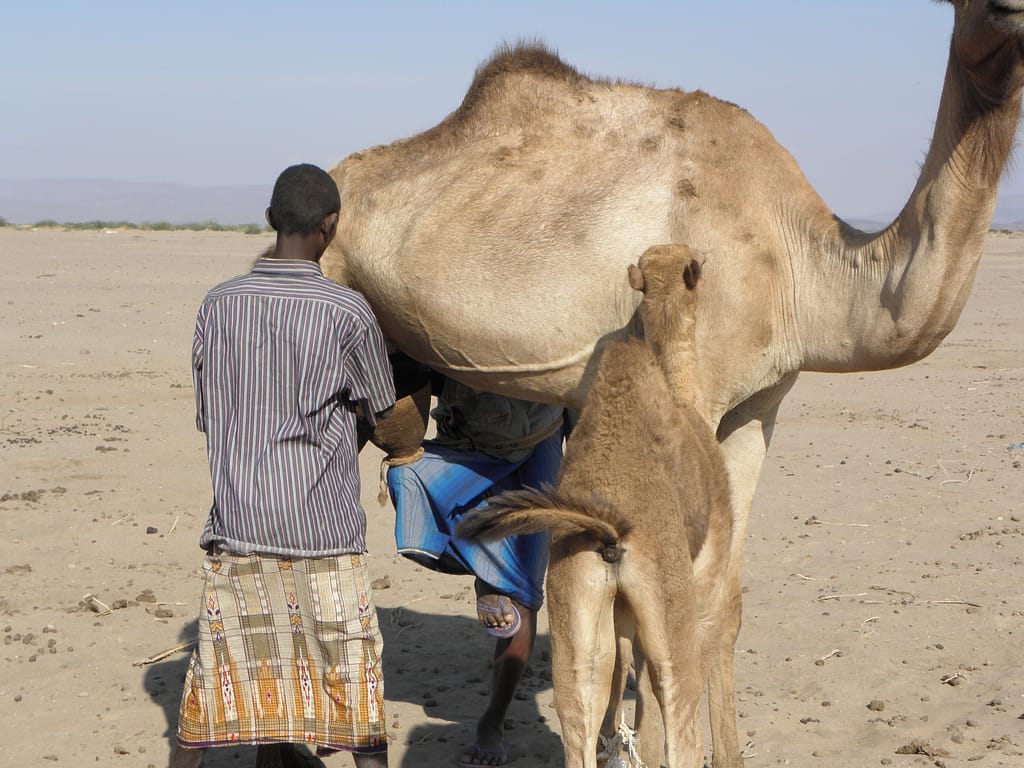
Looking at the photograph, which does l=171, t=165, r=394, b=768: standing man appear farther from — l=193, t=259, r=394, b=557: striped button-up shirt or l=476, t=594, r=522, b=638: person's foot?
l=476, t=594, r=522, b=638: person's foot

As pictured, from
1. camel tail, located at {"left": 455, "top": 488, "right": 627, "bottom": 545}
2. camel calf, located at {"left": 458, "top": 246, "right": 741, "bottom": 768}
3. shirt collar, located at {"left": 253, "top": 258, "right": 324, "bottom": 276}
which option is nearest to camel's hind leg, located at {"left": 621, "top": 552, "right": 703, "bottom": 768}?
camel calf, located at {"left": 458, "top": 246, "right": 741, "bottom": 768}

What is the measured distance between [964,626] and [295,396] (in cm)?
422

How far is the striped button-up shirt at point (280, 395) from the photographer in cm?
406

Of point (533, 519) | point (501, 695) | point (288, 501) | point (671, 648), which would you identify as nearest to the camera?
point (533, 519)

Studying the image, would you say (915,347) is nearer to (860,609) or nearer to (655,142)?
(655,142)

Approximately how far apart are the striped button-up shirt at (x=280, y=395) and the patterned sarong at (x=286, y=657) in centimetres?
13

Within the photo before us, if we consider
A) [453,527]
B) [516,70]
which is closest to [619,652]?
[453,527]

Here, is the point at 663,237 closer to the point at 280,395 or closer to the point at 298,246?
the point at 298,246

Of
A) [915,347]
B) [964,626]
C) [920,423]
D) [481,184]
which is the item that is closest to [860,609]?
[964,626]

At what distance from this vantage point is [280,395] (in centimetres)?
409

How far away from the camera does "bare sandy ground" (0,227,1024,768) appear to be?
561 cm

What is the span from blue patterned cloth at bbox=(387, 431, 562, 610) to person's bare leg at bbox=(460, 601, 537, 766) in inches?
5.2

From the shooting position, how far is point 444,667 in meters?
6.54

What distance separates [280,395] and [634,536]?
1258 millimetres
